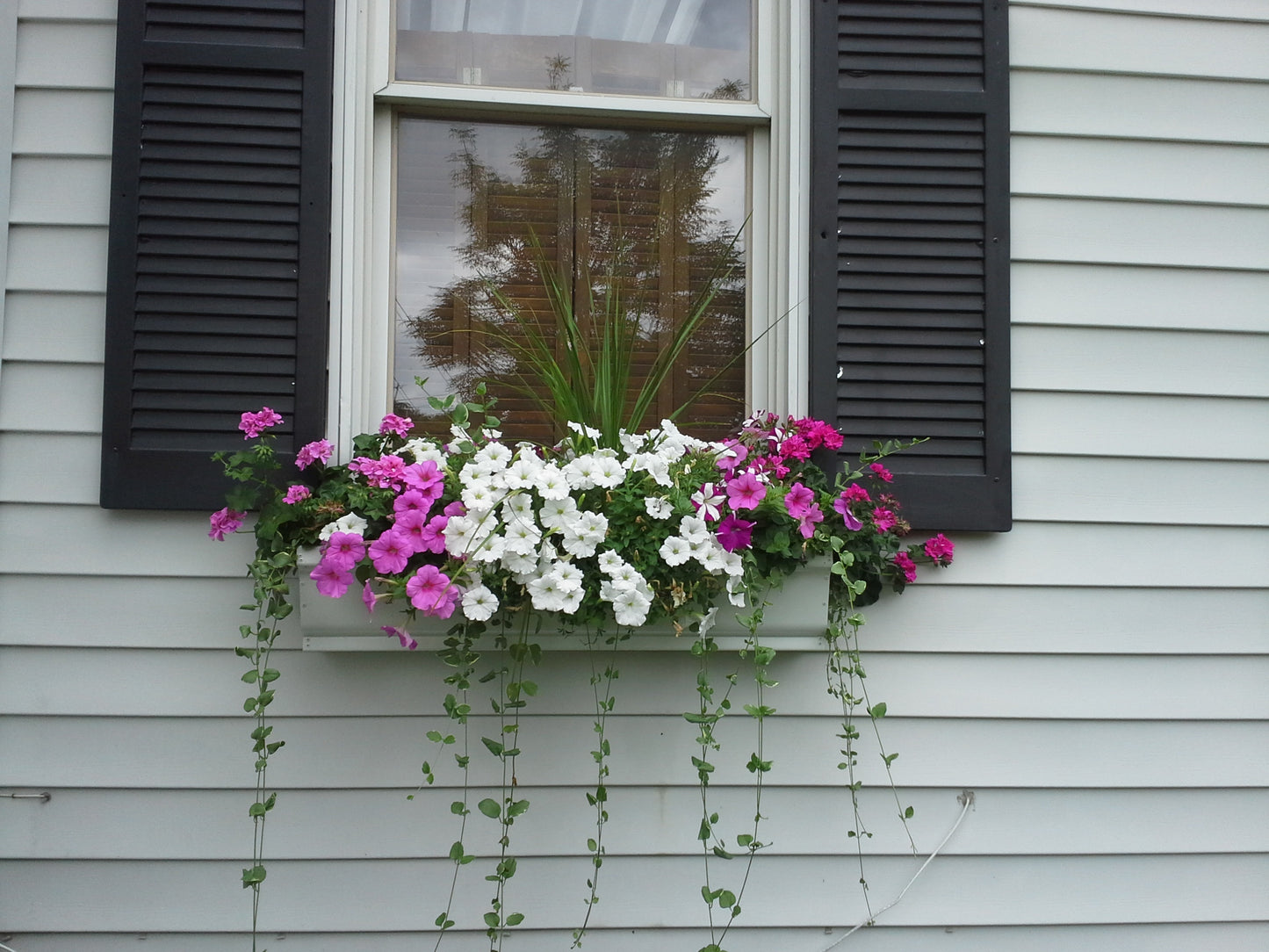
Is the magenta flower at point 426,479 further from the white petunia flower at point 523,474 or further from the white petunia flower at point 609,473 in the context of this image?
the white petunia flower at point 609,473

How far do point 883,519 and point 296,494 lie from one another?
0.95 meters

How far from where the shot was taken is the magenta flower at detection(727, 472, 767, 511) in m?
1.35

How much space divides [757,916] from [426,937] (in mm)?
576

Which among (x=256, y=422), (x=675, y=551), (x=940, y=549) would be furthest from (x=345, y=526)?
(x=940, y=549)

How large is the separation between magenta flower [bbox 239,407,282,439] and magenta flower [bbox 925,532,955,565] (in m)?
1.12

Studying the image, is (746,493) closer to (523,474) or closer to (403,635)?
(523,474)

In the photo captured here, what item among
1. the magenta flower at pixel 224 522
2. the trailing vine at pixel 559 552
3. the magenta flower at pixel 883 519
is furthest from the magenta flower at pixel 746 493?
the magenta flower at pixel 224 522

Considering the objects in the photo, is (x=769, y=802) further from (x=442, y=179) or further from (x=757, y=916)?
(x=442, y=179)

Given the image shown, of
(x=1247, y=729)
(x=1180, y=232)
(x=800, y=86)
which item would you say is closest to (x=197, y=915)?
(x=800, y=86)

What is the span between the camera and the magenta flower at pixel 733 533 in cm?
135

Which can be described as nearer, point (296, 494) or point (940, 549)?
point (296, 494)

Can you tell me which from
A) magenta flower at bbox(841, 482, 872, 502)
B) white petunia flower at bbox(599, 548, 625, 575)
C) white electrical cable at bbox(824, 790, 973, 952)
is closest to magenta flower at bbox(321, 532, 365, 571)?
white petunia flower at bbox(599, 548, 625, 575)

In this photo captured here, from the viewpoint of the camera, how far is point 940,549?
1530 mm

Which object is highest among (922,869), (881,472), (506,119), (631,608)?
(506,119)
